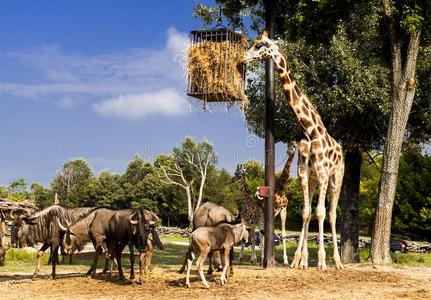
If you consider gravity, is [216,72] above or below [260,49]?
above

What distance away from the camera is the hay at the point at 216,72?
805 inches

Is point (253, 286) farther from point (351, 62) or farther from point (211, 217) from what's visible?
point (351, 62)

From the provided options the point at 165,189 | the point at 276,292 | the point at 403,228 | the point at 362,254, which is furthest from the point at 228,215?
the point at 165,189

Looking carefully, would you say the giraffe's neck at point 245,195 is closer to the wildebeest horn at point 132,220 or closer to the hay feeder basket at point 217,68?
the hay feeder basket at point 217,68

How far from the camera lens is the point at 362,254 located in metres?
27.5

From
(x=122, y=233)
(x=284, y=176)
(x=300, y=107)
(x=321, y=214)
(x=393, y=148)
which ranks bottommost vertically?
(x=122, y=233)

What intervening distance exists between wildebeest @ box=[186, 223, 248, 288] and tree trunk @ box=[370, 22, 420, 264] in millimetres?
6047

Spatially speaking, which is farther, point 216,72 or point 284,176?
point 284,176

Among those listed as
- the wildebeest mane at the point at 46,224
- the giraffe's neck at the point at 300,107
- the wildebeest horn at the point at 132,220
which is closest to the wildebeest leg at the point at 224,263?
the wildebeest horn at the point at 132,220

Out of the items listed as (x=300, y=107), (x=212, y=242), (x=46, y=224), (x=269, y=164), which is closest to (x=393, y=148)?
(x=300, y=107)

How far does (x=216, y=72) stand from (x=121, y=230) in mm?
8459

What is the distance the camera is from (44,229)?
1533 centimetres

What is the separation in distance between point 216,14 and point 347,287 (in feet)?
49.3

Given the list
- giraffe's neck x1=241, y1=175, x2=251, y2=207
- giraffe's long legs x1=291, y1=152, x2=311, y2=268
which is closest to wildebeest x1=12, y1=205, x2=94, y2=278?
giraffe's long legs x1=291, y1=152, x2=311, y2=268
